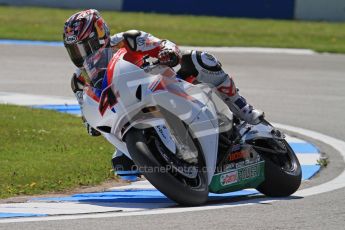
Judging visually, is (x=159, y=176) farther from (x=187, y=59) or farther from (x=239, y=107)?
(x=239, y=107)

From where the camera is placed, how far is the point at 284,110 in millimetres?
14305

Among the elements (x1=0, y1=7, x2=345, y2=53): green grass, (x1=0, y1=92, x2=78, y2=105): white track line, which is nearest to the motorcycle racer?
(x1=0, y1=92, x2=78, y2=105): white track line

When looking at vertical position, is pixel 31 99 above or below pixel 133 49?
below

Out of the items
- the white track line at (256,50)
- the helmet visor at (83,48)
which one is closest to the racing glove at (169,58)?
the helmet visor at (83,48)

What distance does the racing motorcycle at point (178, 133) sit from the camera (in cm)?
742

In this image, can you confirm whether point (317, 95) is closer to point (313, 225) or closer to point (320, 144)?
point (320, 144)

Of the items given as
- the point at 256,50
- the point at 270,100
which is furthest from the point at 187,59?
the point at 256,50

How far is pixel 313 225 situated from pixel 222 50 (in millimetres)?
15581

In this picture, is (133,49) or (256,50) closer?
(133,49)

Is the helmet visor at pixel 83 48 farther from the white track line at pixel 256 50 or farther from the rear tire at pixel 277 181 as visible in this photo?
the white track line at pixel 256 50

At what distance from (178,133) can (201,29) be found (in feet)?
65.5

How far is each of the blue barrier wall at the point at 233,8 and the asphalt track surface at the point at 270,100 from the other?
34.0 ft

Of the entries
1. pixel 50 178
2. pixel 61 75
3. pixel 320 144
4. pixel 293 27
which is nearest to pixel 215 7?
pixel 293 27

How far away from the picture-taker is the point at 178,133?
7773mm
